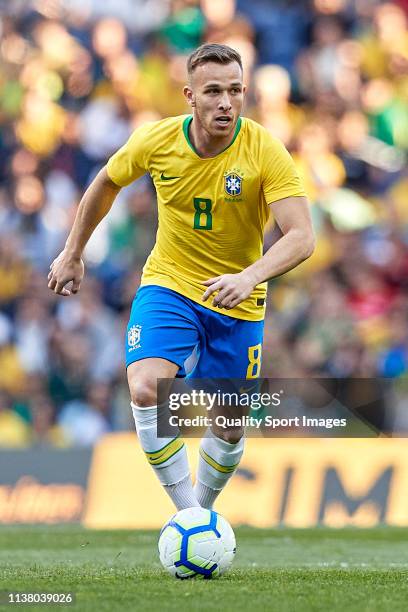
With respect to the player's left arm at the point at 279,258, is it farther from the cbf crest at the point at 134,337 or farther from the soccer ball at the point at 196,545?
the soccer ball at the point at 196,545

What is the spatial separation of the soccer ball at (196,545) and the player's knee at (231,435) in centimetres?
83

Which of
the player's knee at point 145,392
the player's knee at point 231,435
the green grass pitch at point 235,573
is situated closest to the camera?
the green grass pitch at point 235,573

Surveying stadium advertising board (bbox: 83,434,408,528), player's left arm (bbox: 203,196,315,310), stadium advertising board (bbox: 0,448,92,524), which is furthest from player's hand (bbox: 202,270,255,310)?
stadium advertising board (bbox: 0,448,92,524)

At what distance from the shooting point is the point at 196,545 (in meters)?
5.73

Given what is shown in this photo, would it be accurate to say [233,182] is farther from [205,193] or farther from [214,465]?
[214,465]

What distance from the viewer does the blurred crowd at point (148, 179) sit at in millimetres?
12320

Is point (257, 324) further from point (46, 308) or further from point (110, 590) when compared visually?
point (46, 308)

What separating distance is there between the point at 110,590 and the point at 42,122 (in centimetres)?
942

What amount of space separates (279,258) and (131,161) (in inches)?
43.8

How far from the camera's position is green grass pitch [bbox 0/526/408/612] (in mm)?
4895

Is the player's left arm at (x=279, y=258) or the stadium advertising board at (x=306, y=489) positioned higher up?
the player's left arm at (x=279, y=258)

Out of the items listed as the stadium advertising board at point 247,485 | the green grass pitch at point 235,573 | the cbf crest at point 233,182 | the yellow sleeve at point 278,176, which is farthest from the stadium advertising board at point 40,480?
the yellow sleeve at point 278,176

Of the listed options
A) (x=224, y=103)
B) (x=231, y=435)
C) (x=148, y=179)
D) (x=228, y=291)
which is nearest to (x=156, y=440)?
(x=231, y=435)

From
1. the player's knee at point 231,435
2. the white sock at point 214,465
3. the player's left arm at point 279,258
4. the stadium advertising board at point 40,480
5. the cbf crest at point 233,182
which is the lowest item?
the stadium advertising board at point 40,480
